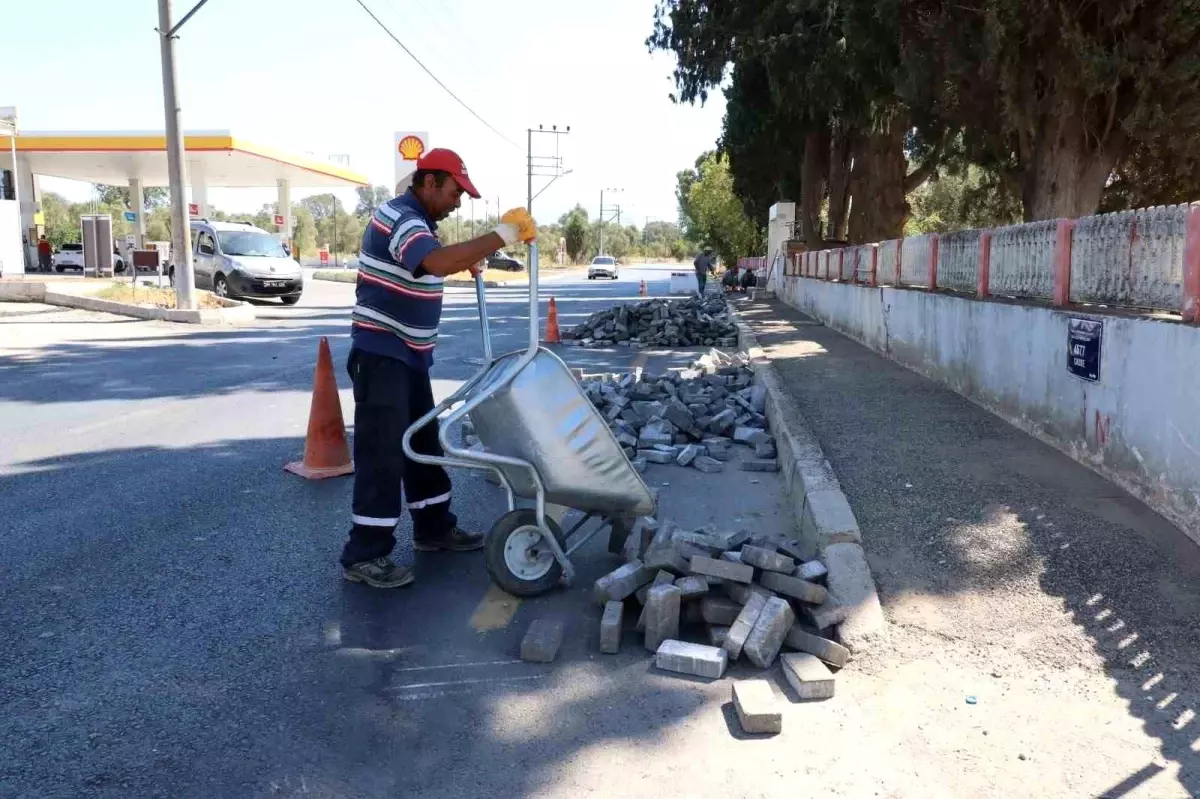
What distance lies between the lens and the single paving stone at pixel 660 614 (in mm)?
3543

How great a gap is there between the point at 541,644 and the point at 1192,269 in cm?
353

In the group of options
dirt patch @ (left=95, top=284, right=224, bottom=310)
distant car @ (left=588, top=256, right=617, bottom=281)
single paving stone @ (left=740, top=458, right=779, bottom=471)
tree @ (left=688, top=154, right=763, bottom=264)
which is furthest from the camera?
tree @ (left=688, top=154, right=763, bottom=264)

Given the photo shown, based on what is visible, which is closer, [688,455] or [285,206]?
[688,455]

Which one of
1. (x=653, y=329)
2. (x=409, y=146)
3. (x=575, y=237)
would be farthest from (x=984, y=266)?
(x=575, y=237)

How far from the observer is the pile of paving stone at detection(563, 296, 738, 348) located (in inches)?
613

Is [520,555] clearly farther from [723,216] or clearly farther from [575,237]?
[575,237]

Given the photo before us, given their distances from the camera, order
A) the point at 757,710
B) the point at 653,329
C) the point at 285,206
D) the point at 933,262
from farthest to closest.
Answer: the point at 285,206 < the point at 653,329 < the point at 933,262 < the point at 757,710

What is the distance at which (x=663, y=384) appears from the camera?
8.98 m

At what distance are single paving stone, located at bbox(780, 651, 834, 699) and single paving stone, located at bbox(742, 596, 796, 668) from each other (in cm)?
6

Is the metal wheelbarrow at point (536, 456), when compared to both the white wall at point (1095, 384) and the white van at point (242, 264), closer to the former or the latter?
A: the white wall at point (1095, 384)

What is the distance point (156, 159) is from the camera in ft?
122

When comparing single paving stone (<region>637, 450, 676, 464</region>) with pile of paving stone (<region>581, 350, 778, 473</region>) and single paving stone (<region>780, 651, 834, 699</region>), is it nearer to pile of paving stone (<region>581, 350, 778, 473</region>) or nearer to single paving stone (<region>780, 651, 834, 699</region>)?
pile of paving stone (<region>581, 350, 778, 473</region>)

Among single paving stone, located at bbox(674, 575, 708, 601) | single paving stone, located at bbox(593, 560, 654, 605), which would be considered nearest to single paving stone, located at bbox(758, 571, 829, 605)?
single paving stone, located at bbox(674, 575, 708, 601)

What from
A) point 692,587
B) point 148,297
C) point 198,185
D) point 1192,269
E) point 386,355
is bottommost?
point 692,587
